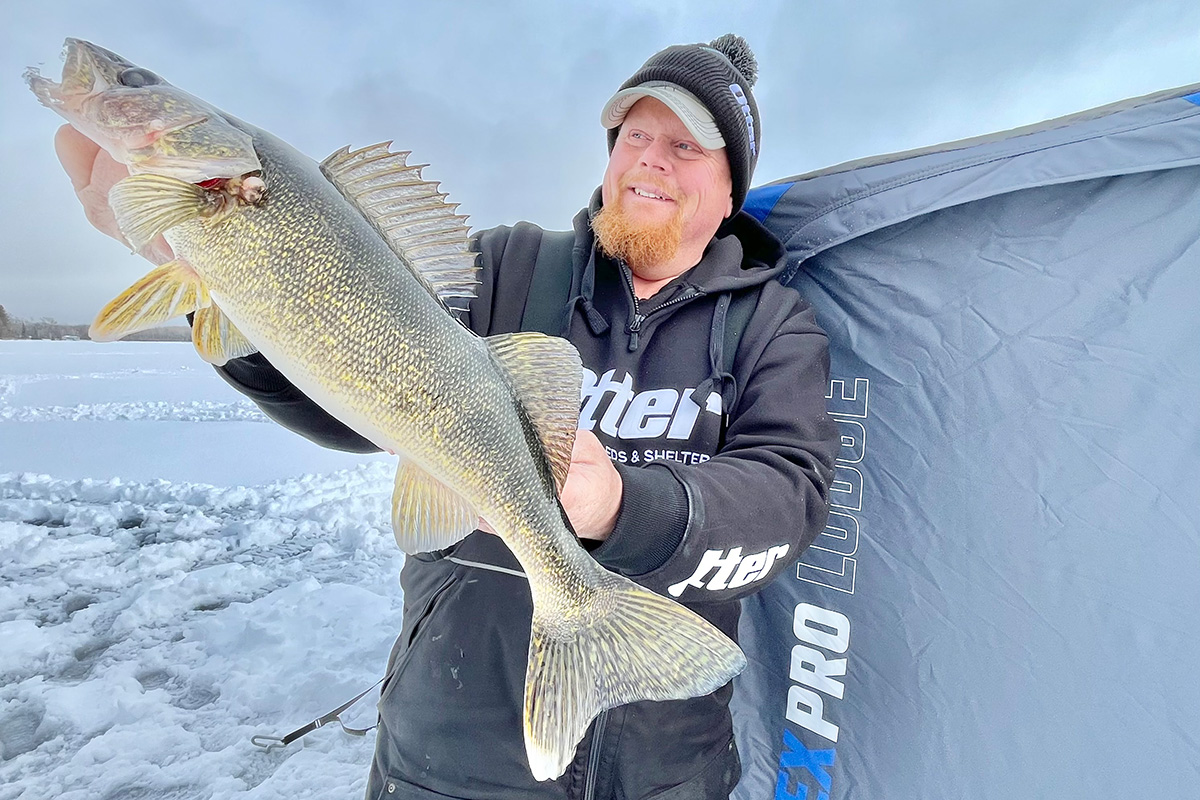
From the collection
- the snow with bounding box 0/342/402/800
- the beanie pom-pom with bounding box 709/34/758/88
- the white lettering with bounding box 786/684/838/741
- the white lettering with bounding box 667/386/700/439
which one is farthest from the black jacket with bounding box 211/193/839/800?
the beanie pom-pom with bounding box 709/34/758/88

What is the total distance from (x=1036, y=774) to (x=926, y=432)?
944 mm

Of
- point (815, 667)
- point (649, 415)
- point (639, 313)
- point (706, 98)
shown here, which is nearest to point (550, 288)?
point (639, 313)

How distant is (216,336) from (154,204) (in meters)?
0.27

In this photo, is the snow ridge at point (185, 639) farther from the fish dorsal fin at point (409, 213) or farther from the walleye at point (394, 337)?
the fish dorsal fin at point (409, 213)

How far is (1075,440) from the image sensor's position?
1.59 m

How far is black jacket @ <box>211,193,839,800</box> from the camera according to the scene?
4.52ft

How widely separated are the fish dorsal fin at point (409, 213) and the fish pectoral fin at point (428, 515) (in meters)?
0.39

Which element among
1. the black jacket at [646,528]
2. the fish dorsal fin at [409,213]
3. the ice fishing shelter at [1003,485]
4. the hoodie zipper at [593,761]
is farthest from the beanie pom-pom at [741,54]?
the hoodie zipper at [593,761]

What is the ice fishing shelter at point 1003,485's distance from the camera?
1466 mm

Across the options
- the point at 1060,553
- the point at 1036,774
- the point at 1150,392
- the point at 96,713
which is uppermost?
the point at 1150,392

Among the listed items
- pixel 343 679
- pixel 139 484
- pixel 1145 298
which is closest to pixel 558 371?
pixel 1145 298

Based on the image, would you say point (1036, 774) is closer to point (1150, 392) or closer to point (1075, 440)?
point (1075, 440)

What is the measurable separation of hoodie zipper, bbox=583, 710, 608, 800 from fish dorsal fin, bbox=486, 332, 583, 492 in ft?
2.80

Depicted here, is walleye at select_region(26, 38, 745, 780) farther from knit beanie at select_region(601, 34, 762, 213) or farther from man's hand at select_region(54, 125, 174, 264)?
knit beanie at select_region(601, 34, 762, 213)
